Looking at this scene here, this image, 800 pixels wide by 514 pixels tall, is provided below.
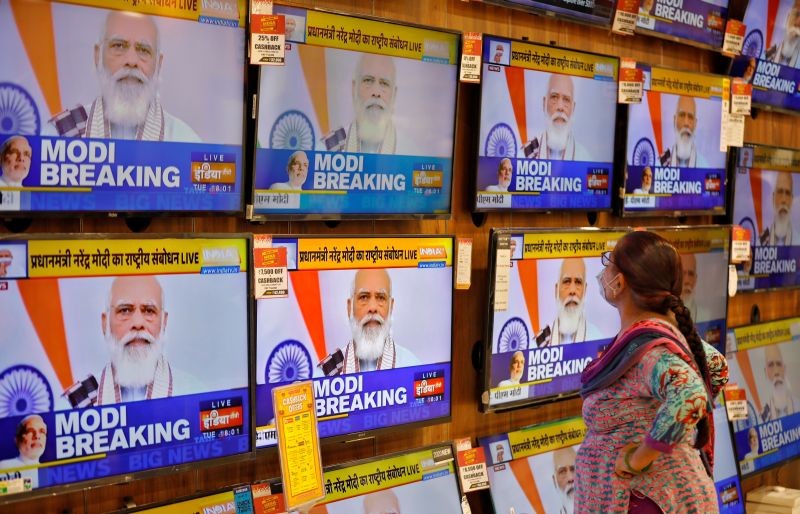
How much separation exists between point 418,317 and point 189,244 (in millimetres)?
885

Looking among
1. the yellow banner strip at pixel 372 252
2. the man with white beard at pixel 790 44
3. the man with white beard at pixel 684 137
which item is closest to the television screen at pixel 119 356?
the yellow banner strip at pixel 372 252

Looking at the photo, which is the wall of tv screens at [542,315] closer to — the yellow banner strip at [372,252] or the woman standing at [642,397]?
the yellow banner strip at [372,252]

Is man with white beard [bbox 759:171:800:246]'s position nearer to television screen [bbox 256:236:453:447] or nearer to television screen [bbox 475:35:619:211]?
television screen [bbox 475:35:619:211]

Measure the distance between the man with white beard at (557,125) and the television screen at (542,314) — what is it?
0.30 metres

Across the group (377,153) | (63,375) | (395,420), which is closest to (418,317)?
(395,420)

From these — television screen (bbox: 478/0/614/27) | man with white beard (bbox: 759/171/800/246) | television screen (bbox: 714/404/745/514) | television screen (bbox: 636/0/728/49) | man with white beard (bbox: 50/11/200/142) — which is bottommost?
television screen (bbox: 714/404/745/514)

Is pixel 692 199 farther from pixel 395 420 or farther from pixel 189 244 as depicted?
pixel 189 244

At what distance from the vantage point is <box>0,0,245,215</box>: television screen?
7.42ft

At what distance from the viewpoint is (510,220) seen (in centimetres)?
359

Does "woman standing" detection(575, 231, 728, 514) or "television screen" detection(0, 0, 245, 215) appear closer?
"television screen" detection(0, 0, 245, 215)

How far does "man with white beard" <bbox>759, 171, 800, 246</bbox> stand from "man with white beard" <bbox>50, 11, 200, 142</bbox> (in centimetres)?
339

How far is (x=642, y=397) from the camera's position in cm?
257

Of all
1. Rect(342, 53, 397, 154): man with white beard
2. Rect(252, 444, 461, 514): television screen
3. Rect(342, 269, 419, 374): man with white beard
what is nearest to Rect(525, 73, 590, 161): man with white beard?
Rect(342, 53, 397, 154): man with white beard

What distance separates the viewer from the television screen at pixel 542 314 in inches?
134
